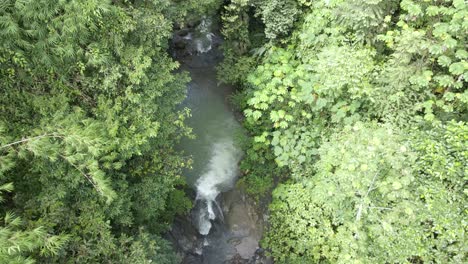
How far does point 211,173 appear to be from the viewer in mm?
13016

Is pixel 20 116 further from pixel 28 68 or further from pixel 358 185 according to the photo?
pixel 358 185

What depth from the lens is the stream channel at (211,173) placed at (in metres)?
11.5

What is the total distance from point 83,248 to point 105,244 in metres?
0.46

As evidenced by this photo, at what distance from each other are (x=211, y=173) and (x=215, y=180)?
0.38 meters

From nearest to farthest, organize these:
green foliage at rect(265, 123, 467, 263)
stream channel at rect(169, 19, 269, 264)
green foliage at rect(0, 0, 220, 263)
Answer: green foliage at rect(265, 123, 467, 263)
green foliage at rect(0, 0, 220, 263)
stream channel at rect(169, 19, 269, 264)

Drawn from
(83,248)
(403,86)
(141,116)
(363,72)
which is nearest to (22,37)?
(141,116)

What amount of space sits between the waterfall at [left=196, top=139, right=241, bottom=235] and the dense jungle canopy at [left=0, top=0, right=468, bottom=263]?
1674 mm

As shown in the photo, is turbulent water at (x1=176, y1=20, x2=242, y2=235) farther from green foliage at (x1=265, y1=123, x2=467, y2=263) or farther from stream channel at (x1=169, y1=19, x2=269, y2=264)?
green foliage at (x1=265, y1=123, x2=467, y2=263)

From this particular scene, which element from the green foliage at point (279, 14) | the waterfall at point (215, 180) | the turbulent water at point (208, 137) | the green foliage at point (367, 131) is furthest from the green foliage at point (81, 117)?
the green foliage at point (367, 131)

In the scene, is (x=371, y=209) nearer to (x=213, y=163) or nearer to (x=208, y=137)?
(x=213, y=163)

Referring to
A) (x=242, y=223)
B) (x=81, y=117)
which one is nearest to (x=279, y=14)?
(x=81, y=117)

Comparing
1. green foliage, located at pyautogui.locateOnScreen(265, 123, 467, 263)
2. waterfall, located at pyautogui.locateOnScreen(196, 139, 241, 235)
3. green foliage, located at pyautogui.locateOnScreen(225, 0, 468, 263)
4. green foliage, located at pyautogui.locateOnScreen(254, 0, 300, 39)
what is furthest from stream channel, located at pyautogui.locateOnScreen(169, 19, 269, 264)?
green foliage, located at pyautogui.locateOnScreen(254, 0, 300, 39)

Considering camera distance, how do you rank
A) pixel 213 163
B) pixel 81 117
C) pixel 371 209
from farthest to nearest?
pixel 213 163, pixel 371 209, pixel 81 117

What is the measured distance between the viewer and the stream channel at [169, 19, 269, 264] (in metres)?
11.5
